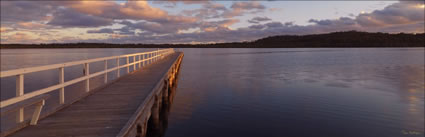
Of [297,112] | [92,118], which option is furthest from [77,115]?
[297,112]

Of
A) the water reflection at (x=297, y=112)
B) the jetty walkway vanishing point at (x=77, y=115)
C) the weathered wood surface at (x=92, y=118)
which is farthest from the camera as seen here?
the water reflection at (x=297, y=112)

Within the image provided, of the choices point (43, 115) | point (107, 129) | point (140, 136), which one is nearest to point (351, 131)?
point (140, 136)

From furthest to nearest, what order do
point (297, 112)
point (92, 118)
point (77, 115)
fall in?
point (297, 112) → point (77, 115) → point (92, 118)

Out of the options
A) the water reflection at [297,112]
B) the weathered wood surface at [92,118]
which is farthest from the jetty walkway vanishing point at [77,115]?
the water reflection at [297,112]

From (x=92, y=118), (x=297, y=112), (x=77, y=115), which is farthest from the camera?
(x=297, y=112)

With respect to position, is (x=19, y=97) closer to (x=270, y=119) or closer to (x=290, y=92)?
(x=270, y=119)

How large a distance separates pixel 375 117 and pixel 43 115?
1130 centimetres

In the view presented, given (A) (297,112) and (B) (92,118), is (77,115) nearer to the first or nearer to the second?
(B) (92,118)

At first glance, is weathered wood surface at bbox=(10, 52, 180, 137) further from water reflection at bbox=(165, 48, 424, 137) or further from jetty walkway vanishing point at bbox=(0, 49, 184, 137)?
water reflection at bbox=(165, 48, 424, 137)

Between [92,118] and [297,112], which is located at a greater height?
[92,118]

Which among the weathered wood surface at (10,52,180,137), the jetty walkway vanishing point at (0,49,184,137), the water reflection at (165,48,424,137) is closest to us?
the jetty walkway vanishing point at (0,49,184,137)

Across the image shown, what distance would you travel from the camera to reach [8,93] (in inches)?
714

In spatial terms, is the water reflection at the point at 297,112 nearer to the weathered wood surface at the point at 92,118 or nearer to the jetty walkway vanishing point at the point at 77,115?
the weathered wood surface at the point at 92,118

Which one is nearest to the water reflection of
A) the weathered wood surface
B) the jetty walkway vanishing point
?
the weathered wood surface
